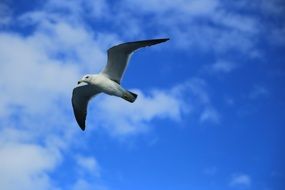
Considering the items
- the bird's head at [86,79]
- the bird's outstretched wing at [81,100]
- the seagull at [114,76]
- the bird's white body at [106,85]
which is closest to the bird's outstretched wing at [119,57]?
the seagull at [114,76]

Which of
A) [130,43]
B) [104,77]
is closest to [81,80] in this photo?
[104,77]

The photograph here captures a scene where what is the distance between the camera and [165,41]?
45.4 ft

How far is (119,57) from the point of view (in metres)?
14.7

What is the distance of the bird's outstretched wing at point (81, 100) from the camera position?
52.5ft

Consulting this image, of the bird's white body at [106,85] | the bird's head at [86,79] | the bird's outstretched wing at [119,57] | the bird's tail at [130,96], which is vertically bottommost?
the bird's tail at [130,96]

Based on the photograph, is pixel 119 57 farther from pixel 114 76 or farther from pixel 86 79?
pixel 86 79

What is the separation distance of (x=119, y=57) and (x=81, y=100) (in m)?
2.22

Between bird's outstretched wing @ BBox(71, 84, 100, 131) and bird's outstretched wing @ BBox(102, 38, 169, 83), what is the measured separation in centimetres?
99

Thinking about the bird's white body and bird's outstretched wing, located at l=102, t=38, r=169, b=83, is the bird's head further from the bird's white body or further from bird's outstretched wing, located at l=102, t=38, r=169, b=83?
bird's outstretched wing, located at l=102, t=38, r=169, b=83

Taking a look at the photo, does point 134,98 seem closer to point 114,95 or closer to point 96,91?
point 114,95

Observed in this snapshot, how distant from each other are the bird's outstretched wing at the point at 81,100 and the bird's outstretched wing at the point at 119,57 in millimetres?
986

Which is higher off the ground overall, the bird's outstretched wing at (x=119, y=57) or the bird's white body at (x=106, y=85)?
the bird's outstretched wing at (x=119, y=57)

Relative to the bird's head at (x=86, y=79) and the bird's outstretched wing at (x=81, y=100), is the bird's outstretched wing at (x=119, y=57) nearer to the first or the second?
the bird's head at (x=86, y=79)

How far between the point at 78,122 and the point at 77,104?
54cm
